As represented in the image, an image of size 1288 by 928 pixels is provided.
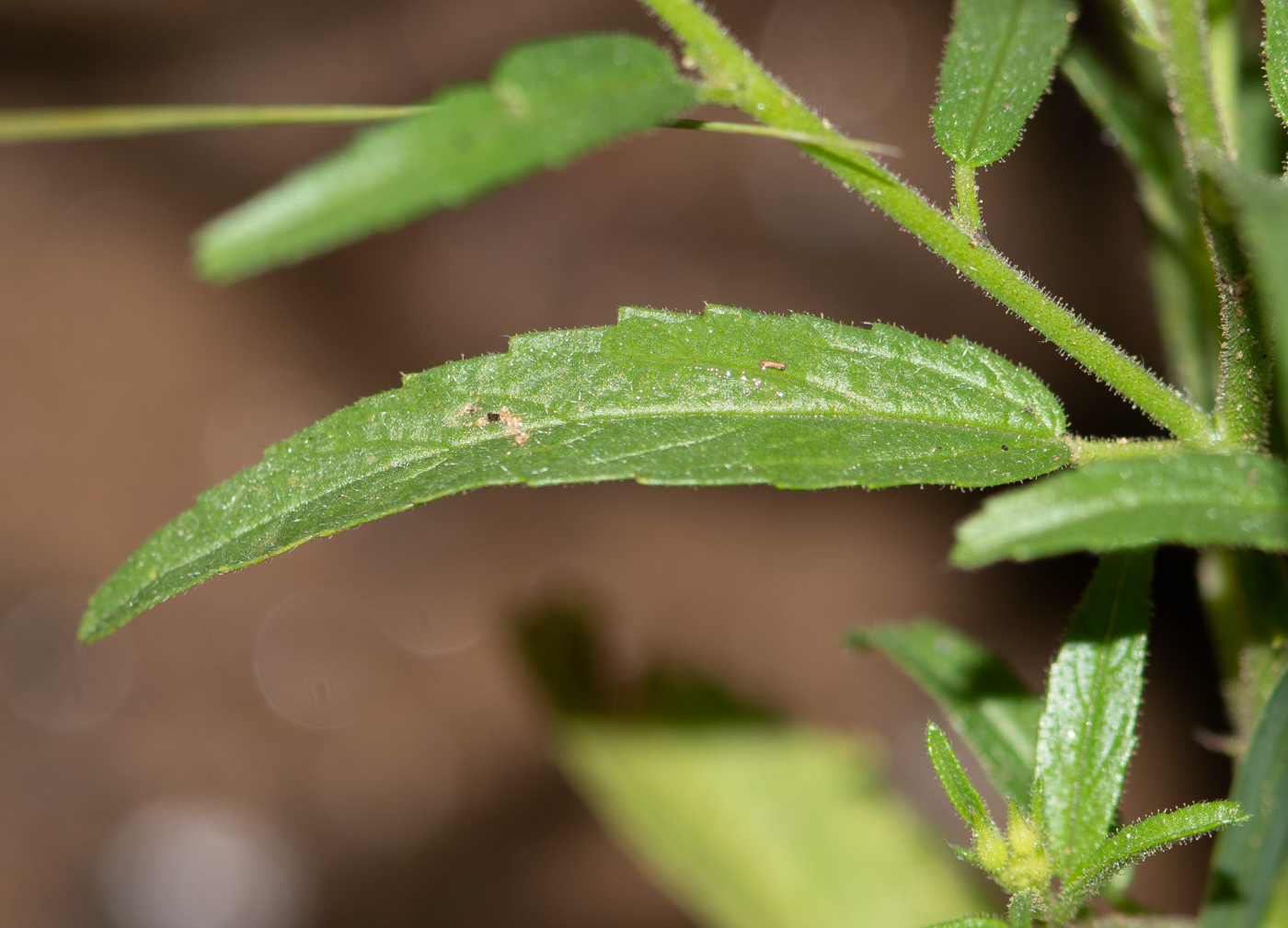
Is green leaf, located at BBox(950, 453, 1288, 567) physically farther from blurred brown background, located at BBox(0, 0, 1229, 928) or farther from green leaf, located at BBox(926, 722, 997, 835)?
blurred brown background, located at BBox(0, 0, 1229, 928)

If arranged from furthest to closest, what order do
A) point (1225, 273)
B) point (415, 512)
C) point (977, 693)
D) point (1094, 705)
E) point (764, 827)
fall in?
point (415, 512) < point (764, 827) < point (977, 693) < point (1094, 705) < point (1225, 273)

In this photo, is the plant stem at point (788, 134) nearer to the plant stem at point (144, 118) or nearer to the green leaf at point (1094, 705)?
the plant stem at point (144, 118)

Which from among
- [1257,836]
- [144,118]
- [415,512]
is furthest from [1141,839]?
[415,512]

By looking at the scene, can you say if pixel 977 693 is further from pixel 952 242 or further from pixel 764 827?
pixel 764 827

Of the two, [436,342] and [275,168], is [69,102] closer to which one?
[275,168]

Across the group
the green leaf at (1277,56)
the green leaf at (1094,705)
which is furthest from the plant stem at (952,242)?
the green leaf at (1277,56)

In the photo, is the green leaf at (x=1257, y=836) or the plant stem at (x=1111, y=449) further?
the green leaf at (x=1257, y=836)

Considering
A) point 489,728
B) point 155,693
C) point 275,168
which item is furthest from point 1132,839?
point 275,168
